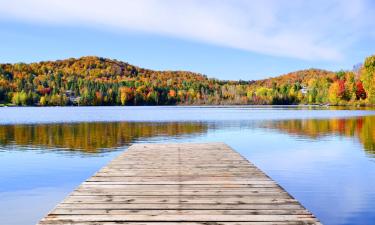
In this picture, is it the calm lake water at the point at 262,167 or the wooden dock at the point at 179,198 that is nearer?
the wooden dock at the point at 179,198

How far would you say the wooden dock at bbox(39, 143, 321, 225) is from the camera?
696 cm

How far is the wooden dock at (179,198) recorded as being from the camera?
274 inches

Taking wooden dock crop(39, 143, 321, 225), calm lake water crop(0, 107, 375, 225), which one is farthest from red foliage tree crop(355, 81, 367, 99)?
wooden dock crop(39, 143, 321, 225)

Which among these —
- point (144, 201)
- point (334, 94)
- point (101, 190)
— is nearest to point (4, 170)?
point (101, 190)

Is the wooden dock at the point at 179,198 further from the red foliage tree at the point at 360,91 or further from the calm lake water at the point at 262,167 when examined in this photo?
the red foliage tree at the point at 360,91

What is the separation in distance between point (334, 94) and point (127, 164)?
142971mm

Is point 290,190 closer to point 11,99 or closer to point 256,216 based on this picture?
point 256,216

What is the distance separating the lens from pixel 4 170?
1914 cm

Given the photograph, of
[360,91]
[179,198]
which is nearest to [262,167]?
[179,198]

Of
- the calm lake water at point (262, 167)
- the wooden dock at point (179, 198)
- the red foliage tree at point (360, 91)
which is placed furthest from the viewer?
the red foliage tree at point (360, 91)

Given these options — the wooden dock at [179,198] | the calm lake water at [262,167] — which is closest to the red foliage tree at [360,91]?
the calm lake water at [262,167]

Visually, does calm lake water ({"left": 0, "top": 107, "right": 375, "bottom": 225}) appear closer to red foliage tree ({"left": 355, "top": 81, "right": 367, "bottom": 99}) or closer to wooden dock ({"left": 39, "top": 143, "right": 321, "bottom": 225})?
wooden dock ({"left": 39, "top": 143, "right": 321, "bottom": 225})

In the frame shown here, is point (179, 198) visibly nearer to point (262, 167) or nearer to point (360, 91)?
point (262, 167)

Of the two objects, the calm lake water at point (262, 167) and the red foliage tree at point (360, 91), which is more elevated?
the red foliage tree at point (360, 91)
